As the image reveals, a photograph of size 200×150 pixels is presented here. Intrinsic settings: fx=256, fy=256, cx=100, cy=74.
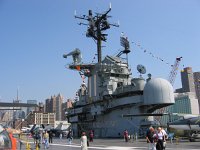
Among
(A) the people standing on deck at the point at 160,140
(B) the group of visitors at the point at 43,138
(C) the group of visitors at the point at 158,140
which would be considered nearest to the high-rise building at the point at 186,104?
(B) the group of visitors at the point at 43,138

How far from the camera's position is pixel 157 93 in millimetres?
36500

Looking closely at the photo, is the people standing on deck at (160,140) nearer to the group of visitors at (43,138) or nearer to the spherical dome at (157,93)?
the group of visitors at (43,138)

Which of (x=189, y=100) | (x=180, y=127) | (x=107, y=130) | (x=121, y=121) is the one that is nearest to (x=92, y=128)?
(x=107, y=130)

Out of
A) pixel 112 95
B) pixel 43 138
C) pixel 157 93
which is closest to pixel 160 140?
pixel 43 138

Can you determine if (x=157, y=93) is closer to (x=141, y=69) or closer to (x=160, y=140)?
(x=141, y=69)

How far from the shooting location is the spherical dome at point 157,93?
1432 inches

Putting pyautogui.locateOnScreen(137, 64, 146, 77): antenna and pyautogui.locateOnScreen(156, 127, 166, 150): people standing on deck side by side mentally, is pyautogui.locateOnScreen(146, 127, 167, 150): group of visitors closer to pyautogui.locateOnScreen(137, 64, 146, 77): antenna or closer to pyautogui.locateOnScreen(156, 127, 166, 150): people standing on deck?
pyautogui.locateOnScreen(156, 127, 166, 150): people standing on deck

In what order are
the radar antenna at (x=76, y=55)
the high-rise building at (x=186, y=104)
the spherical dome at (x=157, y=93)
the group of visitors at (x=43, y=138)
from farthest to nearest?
the high-rise building at (x=186, y=104) < the radar antenna at (x=76, y=55) < the spherical dome at (x=157, y=93) < the group of visitors at (x=43, y=138)

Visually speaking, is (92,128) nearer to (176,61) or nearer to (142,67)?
(142,67)

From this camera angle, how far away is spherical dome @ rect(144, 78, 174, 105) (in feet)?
119

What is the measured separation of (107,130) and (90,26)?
71.6 ft

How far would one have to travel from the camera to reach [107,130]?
4262cm

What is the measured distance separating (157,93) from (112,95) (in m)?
7.88

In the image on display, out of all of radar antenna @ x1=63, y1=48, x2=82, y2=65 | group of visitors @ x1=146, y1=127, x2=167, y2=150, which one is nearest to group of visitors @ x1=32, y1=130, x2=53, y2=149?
group of visitors @ x1=146, y1=127, x2=167, y2=150
